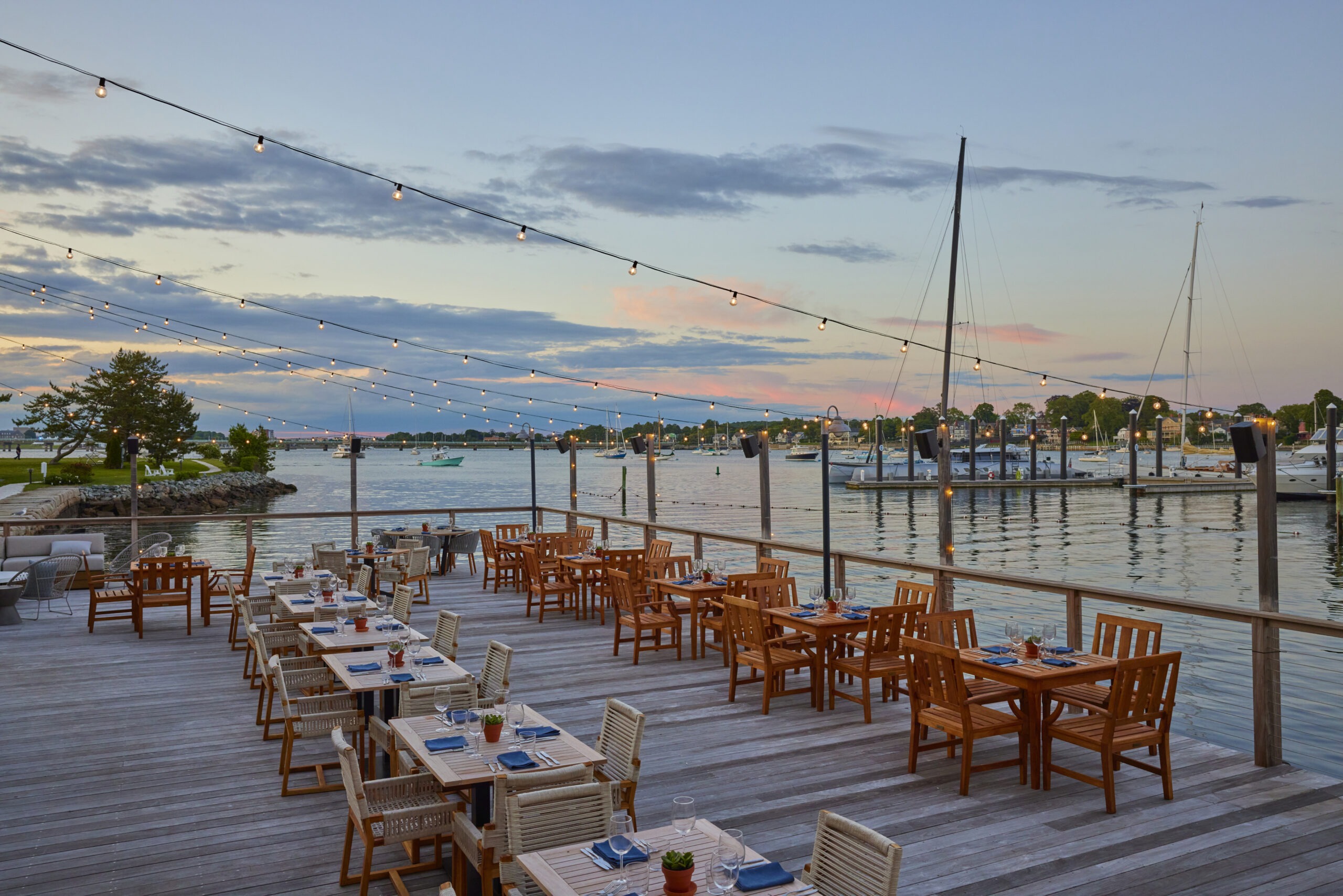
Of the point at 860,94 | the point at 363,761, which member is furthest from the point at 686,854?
the point at 860,94

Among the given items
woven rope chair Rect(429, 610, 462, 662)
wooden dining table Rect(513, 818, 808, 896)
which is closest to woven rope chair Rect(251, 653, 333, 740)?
woven rope chair Rect(429, 610, 462, 662)

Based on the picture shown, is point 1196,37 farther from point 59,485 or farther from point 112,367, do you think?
point 112,367

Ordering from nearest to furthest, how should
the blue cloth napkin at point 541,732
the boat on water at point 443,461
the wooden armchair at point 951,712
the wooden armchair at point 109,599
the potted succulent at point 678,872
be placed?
the potted succulent at point 678,872 → the blue cloth napkin at point 541,732 → the wooden armchair at point 951,712 → the wooden armchair at point 109,599 → the boat on water at point 443,461

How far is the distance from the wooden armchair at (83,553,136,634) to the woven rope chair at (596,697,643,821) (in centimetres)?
846

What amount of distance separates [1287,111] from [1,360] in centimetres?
3258

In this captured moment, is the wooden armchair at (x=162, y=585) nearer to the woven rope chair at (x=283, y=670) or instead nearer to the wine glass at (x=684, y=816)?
the woven rope chair at (x=283, y=670)

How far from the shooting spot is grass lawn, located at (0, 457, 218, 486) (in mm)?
45188

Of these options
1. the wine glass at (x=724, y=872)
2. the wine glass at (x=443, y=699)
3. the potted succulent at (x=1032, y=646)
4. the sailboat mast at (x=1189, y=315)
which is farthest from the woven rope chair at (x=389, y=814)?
the sailboat mast at (x=1189, y=315)

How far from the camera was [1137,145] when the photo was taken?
65.8 feet

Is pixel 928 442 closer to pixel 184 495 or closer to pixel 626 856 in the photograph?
pixel 626 856

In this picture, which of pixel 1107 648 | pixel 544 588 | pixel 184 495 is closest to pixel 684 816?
pixel 1107 648

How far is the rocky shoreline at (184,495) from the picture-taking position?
40.4 meters

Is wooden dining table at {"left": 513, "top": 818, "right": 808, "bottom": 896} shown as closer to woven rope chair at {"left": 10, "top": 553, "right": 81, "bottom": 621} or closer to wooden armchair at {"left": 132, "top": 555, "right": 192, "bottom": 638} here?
wooden armchair at {"left": 132, "top": 555, "right": 192, "bottom": 638}

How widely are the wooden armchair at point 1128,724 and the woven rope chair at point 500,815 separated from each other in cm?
303
